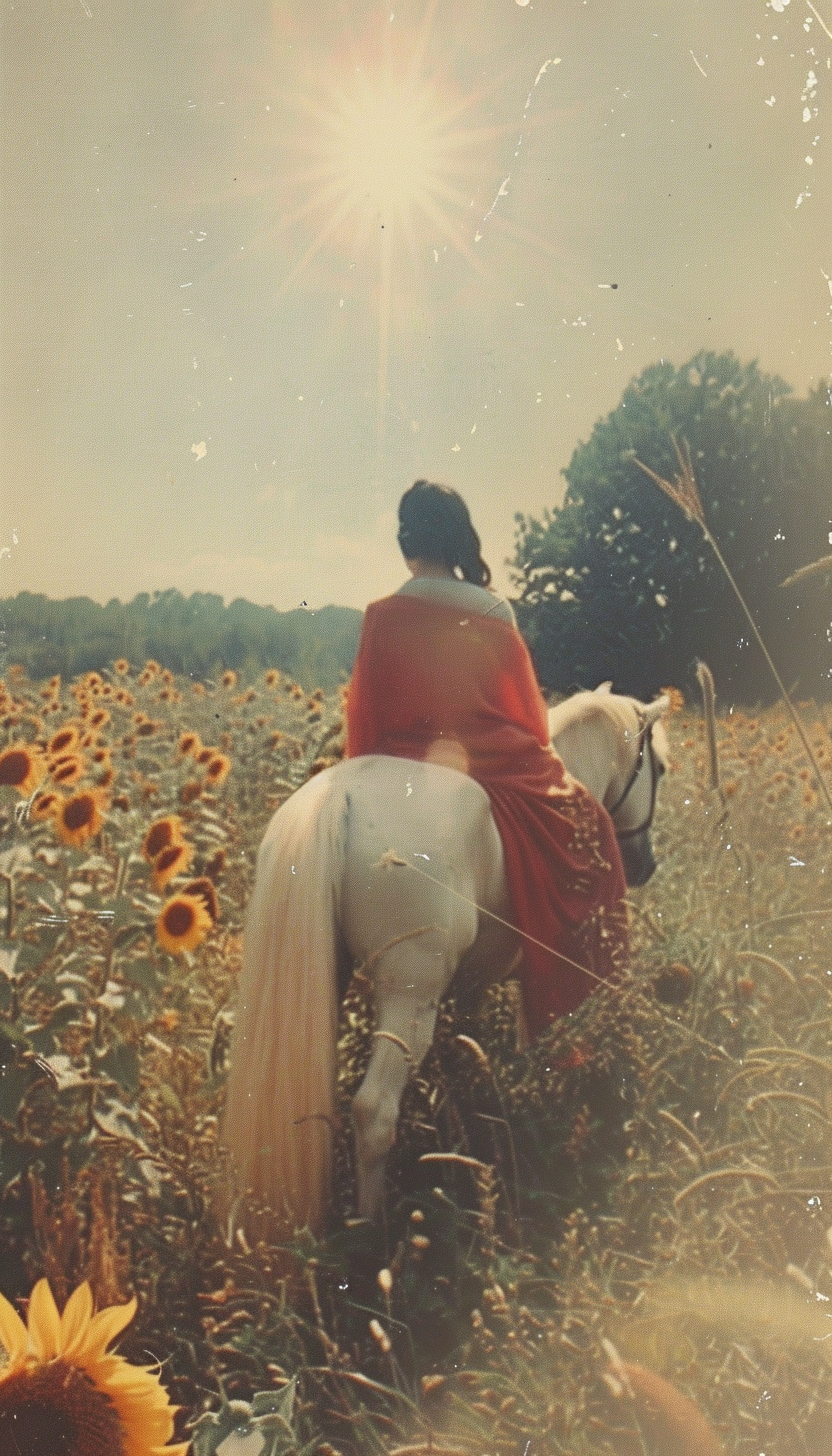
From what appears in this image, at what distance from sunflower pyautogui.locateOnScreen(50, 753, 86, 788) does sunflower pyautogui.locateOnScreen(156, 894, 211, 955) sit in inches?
11.3

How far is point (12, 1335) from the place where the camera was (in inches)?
58.2

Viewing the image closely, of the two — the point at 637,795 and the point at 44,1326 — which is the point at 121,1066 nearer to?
the point at 44,1326

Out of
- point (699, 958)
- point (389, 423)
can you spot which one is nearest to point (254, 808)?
point (389, 423)

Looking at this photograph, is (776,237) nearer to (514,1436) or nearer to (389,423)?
(389,423)

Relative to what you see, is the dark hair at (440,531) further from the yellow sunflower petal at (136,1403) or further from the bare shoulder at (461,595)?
the yellow sunflower petal at (136,1403)

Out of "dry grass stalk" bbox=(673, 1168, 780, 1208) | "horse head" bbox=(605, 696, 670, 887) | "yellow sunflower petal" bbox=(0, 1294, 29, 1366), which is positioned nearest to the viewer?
"yellow sunflower petal" bbox=(0, 1294, 29, 1366)

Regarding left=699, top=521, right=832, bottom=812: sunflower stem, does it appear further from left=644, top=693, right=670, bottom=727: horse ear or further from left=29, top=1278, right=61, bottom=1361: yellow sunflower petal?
left=29, top=1278, right=61, bottom=1361: yellow sunflower petal

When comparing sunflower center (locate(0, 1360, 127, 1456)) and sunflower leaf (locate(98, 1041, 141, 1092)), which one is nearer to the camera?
sunflower center (locate(0, 1360, 127, 1456))

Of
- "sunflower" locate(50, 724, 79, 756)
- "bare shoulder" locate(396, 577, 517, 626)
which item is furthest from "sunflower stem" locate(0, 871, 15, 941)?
"bare shoulder" locate(396, 577, 517, 626)

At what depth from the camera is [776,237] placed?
5.57ft

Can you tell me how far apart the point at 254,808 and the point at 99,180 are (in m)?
1.10

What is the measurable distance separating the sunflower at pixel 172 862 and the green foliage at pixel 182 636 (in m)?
0.29

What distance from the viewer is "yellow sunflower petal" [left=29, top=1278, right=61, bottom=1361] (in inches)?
58.5

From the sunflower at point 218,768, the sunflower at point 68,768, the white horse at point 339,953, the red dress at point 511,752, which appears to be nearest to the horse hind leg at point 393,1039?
the white horse at point 339,953
